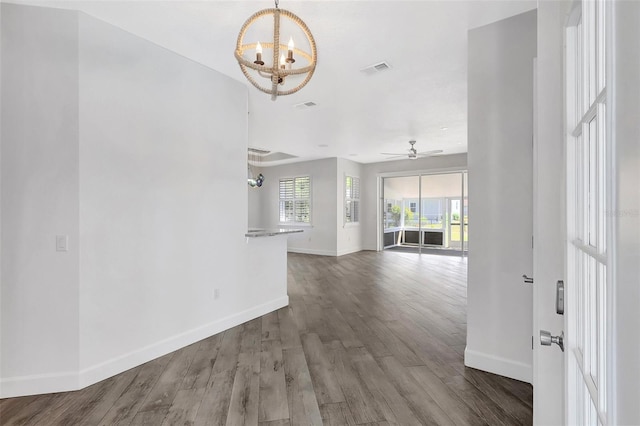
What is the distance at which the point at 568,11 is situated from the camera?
923mm

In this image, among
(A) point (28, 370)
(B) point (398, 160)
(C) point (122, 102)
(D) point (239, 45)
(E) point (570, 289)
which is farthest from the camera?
(B) point (398, 160)

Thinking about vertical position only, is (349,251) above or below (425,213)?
below

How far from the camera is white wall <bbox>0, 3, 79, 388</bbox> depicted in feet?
7.27

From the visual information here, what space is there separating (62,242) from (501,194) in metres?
3.39

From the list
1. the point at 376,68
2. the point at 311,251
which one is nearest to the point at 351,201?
the point at 311,251

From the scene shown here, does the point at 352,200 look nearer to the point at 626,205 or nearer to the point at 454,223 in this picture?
the point at 454,223

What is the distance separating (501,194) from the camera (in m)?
2.46

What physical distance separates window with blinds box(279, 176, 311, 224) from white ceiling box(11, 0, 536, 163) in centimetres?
416

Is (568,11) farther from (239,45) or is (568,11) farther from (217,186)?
(217,186)

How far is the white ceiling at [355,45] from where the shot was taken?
232cm

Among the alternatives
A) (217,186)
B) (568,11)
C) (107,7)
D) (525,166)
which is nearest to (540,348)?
(568,11)

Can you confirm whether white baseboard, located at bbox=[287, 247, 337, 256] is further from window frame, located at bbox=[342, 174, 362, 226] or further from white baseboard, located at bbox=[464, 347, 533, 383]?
white baseboard, located at bbox=[464, 347, 533, 383]

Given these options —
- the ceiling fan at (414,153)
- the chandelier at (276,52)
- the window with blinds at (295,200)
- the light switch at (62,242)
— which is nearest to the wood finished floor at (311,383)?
the light switch at (62,242)

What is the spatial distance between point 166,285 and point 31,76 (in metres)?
1.91
